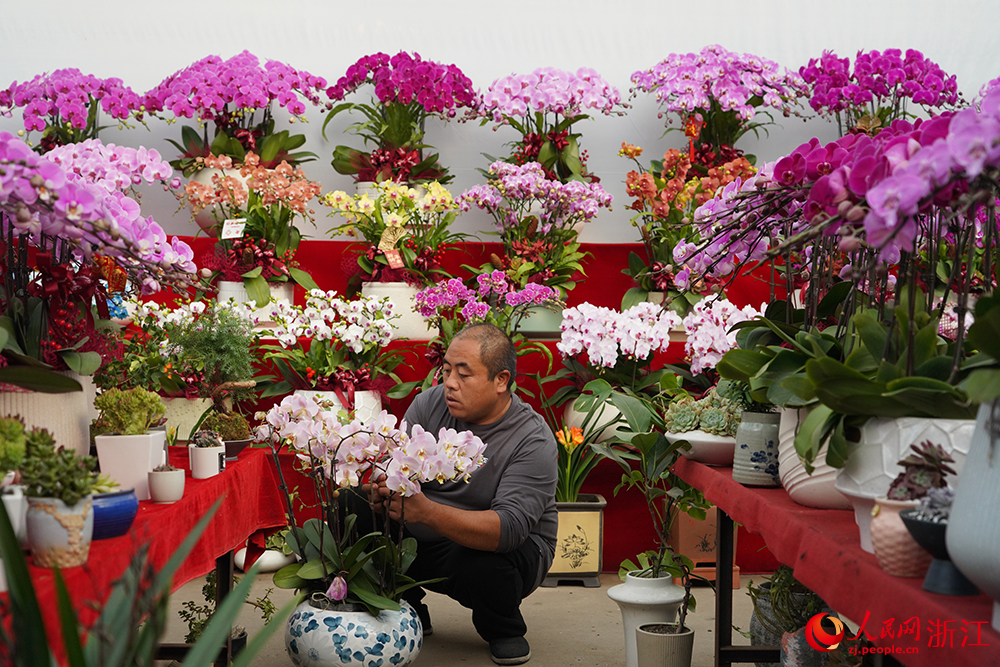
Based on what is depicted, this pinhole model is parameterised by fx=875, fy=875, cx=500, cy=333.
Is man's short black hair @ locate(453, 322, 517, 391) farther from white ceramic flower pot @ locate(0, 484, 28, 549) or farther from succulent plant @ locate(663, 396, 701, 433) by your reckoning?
white ceramic flower pot @ locate(0, 484, 28, 549)

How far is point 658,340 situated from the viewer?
11.1 feet

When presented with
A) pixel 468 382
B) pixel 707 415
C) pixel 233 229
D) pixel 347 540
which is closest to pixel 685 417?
pixel 707 415

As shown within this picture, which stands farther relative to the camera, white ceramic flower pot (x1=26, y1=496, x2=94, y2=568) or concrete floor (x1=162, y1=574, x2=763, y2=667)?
concrete floor (x1=162, y1=574, x2=763, y2=667)

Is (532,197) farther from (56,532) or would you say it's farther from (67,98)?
(56,532)

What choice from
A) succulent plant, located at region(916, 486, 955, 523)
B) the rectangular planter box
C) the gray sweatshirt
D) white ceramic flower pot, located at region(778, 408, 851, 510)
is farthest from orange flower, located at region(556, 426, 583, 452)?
succulent plant, located at region(916, 486, 955, 523)

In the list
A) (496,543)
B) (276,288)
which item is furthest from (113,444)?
(276,288)

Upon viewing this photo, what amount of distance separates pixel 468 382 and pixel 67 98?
2.90m

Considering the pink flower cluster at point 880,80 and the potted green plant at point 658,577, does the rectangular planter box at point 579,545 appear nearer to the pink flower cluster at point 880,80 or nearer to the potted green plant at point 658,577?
the potted green plant at point 658,577

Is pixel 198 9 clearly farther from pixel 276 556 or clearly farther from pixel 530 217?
pixel 276 556

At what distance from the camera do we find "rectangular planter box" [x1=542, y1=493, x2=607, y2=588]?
341cm

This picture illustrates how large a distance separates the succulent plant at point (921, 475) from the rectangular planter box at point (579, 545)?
2.36 meters

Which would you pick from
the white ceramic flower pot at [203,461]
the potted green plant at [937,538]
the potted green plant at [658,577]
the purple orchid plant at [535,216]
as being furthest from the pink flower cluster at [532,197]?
the potted green plant at [937,538]

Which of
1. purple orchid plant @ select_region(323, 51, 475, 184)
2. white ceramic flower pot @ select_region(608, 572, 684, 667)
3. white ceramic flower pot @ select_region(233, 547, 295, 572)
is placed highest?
purple orchid plant @ select_region(323, 51, 475, 184)

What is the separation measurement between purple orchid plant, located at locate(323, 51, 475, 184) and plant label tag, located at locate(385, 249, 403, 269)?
551 mm
